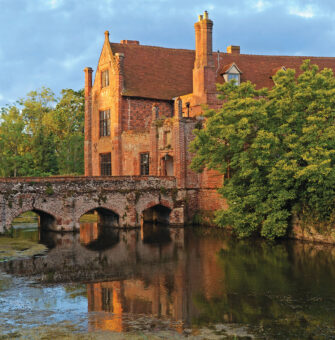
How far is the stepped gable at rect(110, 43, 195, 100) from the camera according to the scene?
4462 cm

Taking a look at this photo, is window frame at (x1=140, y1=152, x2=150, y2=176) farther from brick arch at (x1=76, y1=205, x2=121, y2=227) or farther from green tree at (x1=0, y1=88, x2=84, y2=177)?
green tree at (x1=0, y1=88, x2=84, y2=177)

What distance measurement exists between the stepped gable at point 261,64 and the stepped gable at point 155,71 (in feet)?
13.6

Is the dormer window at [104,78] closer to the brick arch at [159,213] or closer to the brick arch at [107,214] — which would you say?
the brick arch at [107,214]

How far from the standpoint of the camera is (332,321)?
14.6 meters

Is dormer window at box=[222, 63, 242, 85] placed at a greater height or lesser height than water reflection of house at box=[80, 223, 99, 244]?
greater

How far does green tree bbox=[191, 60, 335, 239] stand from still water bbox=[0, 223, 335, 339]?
193 centimetres

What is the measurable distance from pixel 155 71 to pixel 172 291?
31.1 meters

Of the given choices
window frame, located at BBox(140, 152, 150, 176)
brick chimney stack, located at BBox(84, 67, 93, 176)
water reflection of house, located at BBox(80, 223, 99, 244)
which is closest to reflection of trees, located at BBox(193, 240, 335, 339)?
water reflection of house, located at BBox(80, 223, 99, 244)

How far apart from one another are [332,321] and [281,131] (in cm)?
1570

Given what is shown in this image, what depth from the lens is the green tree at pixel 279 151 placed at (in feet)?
90.7

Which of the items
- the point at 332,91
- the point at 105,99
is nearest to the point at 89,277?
the point at 332,91

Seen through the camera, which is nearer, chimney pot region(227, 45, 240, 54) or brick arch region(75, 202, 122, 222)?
brick arch region(75, 202, 122, 222)

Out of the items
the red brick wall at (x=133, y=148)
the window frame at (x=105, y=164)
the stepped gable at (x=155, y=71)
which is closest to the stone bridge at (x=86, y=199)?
the red brick wall at (x=133, y=148)

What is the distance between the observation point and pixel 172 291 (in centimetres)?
1858
